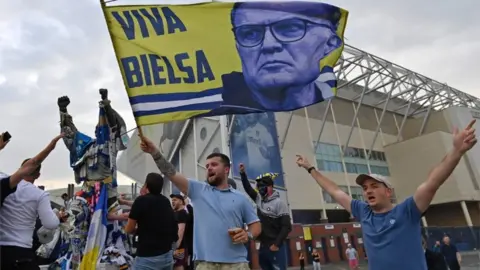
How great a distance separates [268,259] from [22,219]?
301cm

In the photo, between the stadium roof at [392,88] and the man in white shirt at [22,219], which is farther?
the stadium roof at [392,88]

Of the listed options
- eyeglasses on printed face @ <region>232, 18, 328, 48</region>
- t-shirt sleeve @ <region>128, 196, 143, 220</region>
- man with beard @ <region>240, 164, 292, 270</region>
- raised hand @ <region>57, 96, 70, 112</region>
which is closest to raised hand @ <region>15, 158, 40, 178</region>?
t-shirt sleeve @ <region>128, 196, 143, 220</region>

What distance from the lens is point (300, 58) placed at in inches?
185

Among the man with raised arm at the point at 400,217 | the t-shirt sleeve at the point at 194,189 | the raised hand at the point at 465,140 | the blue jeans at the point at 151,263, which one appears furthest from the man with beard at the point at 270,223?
the raised hand at the point at 465,140

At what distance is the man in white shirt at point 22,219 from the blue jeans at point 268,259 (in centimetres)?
272

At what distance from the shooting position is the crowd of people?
2.77 metres

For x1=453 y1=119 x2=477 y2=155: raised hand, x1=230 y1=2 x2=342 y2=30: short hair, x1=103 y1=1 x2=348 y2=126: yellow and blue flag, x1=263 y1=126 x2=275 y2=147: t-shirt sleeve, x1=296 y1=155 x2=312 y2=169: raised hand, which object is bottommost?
x1=453 y1=119 x2=477 y2=155: raised hand

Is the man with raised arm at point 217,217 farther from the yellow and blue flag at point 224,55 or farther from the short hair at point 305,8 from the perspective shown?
the short hair at point 305,8

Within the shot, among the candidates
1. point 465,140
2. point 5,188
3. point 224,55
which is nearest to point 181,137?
point 224,55

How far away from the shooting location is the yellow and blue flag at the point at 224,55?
3721 mm

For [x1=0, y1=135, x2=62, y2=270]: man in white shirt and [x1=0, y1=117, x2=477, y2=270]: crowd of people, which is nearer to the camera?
[x1=0, y1=117, x2=477, y2=270]: crowd of people

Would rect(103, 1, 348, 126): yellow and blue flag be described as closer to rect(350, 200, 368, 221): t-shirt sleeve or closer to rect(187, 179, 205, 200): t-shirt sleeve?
rect(187, 179, 205, 200): t-shirt sleeve

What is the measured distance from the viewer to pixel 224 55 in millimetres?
4309

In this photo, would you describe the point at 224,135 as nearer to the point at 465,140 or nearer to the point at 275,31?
the point at 275,31
